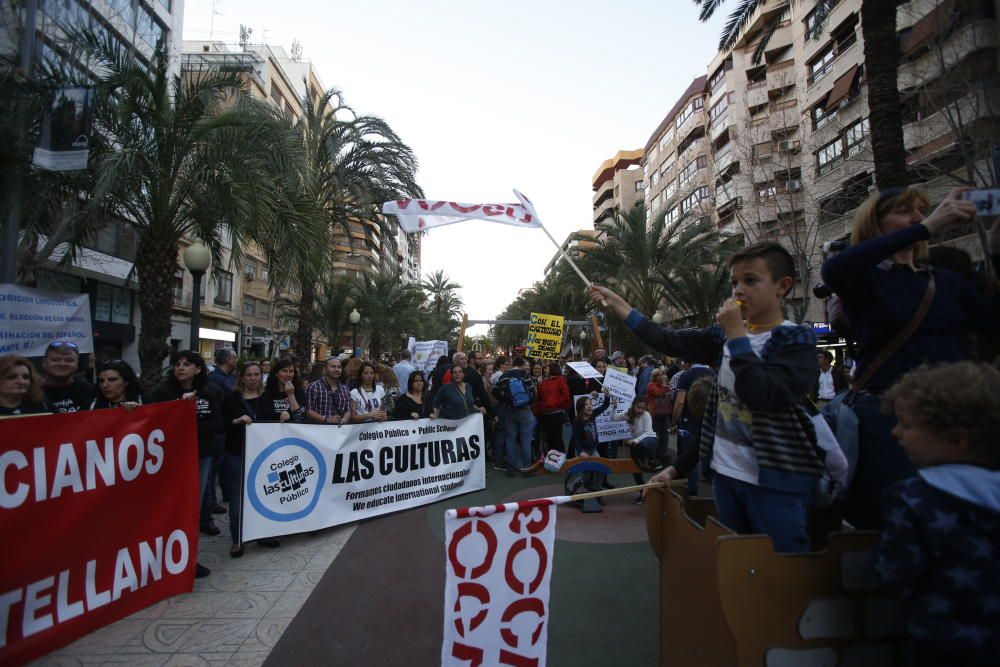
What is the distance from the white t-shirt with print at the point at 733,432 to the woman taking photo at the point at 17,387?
4252 mm

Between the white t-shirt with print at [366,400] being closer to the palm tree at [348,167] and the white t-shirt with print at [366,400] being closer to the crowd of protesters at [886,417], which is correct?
the crowd of protesters at [886,417]

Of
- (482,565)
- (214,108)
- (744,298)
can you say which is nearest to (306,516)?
(482,565)

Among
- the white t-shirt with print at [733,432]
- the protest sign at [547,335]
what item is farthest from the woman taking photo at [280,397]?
the protest sign at [547,335]

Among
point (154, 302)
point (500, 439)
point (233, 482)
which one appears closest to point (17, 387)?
point (233, 482)

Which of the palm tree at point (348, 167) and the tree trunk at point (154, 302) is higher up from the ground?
the palm tree at point (348, 167)

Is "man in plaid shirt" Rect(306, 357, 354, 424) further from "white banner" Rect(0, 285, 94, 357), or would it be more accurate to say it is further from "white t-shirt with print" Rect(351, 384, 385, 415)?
"white banner" Rect(0, 285, 94, 357)

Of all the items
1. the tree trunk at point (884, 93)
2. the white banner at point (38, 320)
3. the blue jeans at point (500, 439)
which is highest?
the tree trunk at point (884, 93)

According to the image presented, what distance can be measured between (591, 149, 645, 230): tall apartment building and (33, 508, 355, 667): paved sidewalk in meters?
55.8

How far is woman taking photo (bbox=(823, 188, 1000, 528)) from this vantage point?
5.92 ft

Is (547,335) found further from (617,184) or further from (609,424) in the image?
(617,184)

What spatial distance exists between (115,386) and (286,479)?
5.20 feet

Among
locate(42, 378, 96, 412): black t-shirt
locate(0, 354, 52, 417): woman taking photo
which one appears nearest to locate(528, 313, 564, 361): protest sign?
locate(42, 378, 96, 412): black t-shirt

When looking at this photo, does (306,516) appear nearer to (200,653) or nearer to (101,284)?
(200,653)

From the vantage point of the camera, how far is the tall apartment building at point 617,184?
206 feet
